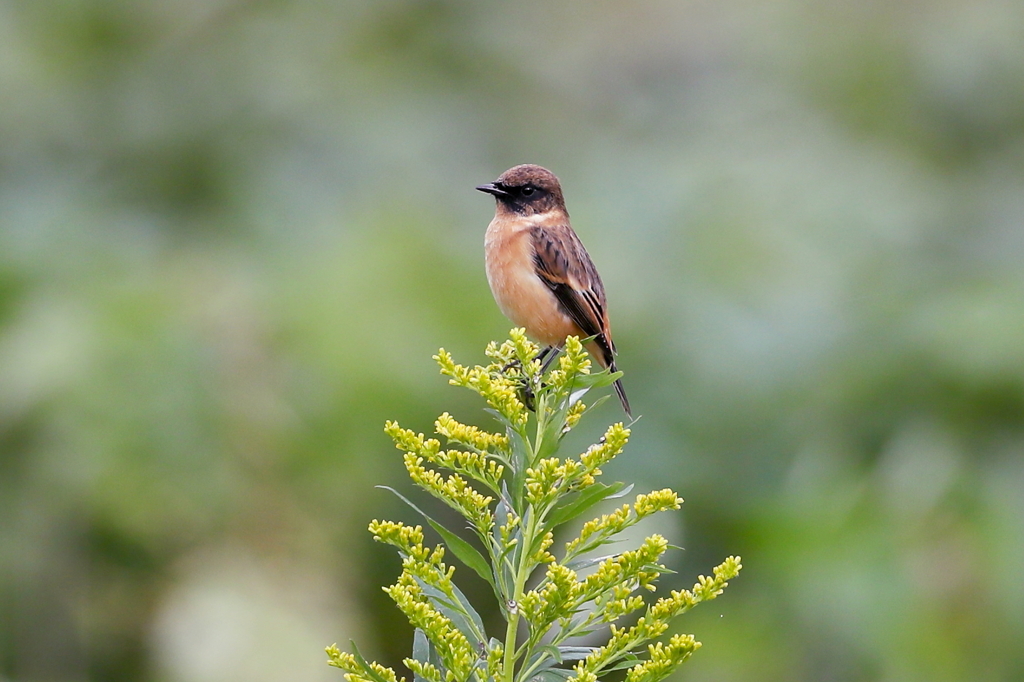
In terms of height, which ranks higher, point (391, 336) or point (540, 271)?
point (391, 336)

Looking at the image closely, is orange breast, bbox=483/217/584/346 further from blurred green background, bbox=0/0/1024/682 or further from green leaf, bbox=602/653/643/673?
green leaf, bbox=602/653/643/673

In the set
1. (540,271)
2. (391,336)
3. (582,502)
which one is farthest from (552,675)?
(391,336)

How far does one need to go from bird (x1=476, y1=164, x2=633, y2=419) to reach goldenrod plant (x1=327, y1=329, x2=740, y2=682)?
1946 mm

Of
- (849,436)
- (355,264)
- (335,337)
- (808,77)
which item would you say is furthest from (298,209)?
(808,77)

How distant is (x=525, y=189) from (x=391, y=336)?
210 cm

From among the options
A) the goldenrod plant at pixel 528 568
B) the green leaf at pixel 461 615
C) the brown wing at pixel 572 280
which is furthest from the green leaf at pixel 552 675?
the brown wing at pixel 572 280

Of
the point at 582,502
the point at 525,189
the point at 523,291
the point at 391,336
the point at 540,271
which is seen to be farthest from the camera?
the point at 391,336

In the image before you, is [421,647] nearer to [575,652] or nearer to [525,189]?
[575,652]

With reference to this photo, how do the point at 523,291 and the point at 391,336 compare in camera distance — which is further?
the point at 391,336

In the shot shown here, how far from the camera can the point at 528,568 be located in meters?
1.79

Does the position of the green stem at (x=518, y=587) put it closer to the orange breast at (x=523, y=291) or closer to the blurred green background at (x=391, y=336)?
the orange breast at (x=523, y=291)

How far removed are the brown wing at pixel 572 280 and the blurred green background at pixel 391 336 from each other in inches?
43.1

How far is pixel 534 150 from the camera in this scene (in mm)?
9328

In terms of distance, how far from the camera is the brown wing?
13.2 feet
